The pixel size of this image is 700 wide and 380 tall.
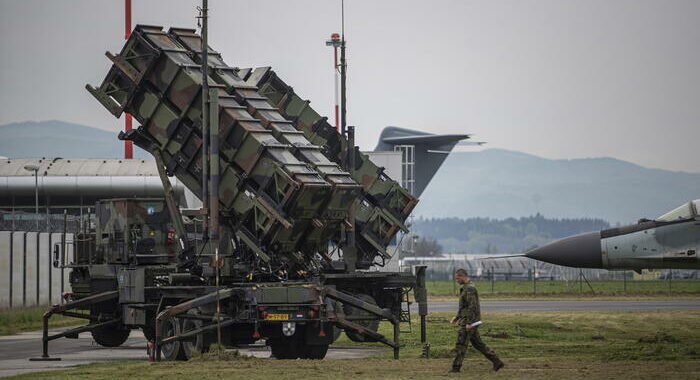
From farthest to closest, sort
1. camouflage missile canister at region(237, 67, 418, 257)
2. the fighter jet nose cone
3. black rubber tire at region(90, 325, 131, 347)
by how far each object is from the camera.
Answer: camouflage missile canister at region(237, 67, 418, 257) → black rubber tire at region(90, 325, 131, 347) → the fighter jet nose cone

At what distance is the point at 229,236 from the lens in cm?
2155

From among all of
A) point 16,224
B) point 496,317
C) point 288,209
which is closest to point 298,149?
point 288,209

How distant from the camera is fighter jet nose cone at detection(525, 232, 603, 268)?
25.7 meters

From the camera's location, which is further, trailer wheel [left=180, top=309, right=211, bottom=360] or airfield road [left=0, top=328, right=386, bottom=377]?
airfield road [left=0, top=328, right=386, bottom=377]

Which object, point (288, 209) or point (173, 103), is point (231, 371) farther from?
point (173, 103)

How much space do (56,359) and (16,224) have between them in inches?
1108

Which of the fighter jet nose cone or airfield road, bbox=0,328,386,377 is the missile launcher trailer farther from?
the fighter jet nose cone

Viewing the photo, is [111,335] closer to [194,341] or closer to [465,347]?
[194,341]

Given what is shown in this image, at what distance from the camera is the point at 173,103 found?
73.0 ft

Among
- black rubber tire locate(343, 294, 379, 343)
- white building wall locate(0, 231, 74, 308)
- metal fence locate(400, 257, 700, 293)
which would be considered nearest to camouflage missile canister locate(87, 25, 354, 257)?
black rubber tire locate(343, 294, 379, 343)

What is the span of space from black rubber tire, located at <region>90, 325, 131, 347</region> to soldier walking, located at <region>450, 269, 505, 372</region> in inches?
423

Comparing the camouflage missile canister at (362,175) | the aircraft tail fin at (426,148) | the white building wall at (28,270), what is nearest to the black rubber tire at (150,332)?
the camouflage missile canister at (362,175)

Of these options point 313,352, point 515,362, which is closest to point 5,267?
point 313,352

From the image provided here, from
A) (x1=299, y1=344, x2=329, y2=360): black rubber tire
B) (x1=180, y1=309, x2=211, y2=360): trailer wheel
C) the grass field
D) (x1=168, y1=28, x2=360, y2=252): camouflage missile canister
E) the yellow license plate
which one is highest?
(x1=168, y1=28, x2=360, y2=252): camouflage missile canister
